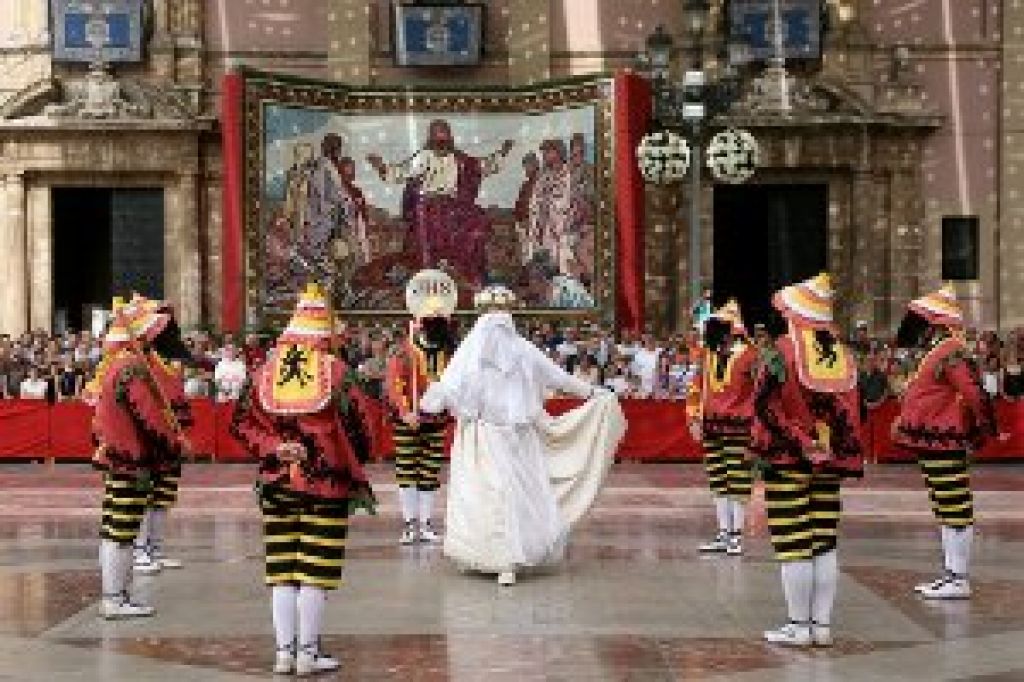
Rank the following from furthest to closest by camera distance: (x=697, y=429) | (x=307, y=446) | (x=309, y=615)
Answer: (x=697, y=429) < (x=307, y=446) < (x=309, y=615)

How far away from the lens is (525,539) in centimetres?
1401

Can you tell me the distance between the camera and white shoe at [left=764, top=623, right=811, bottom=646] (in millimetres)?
11461

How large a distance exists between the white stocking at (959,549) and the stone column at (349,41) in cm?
2181

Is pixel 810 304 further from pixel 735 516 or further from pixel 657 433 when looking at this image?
pixel 657 433

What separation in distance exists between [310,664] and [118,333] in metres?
3.30

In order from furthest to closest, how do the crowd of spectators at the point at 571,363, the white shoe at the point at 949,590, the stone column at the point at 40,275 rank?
the stone column at the point at 40,275 < the crowd of spectators at the point at 571,363 < the white shoe at the point at 949,590

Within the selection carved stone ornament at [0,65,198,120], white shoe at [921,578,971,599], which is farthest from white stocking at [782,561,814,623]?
carved stone ornament at [0,65,198,120]

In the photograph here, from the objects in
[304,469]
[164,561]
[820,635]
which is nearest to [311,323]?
[304,469]

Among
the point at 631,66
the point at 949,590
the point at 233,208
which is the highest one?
the point at 631,66

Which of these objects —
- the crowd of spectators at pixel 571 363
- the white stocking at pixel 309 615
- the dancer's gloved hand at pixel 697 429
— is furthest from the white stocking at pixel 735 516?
the crowd of spectators at pixel 571 363

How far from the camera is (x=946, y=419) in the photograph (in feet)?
43.7

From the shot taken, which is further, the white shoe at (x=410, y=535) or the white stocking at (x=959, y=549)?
the white shoe at (x=410, y=535)

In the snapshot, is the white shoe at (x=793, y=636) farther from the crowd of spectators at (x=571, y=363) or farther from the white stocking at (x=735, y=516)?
the crowd of spectators at (x=571, y=363)

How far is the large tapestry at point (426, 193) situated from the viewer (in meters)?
32.0
